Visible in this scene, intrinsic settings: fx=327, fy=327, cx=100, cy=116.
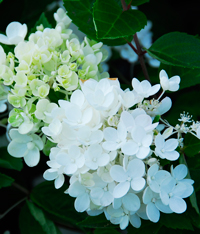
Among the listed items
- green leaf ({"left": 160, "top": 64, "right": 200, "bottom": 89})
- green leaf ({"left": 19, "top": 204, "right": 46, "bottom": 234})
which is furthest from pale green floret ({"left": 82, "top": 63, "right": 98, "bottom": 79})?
green leaf ({"left": 19, "top": 204, "right": 46, "bottom": 234})

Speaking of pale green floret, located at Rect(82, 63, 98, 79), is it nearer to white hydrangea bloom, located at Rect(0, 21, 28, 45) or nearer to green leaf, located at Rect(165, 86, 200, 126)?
white hydrangea bloom, located at Rect(0, 21, 28, 45)

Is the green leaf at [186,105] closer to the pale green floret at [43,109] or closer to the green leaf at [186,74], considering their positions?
the green leaf at [186,74]

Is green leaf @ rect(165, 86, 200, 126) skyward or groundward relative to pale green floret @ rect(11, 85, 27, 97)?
groundward

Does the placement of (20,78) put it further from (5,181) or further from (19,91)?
(5,181)

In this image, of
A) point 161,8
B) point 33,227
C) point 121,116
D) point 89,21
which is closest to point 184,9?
point 161,8

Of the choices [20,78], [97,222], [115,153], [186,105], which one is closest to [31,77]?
[20,78]

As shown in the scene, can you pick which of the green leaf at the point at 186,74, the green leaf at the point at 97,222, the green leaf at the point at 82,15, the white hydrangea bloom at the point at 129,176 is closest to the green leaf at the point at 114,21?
the green leaf at the point at 82,15
